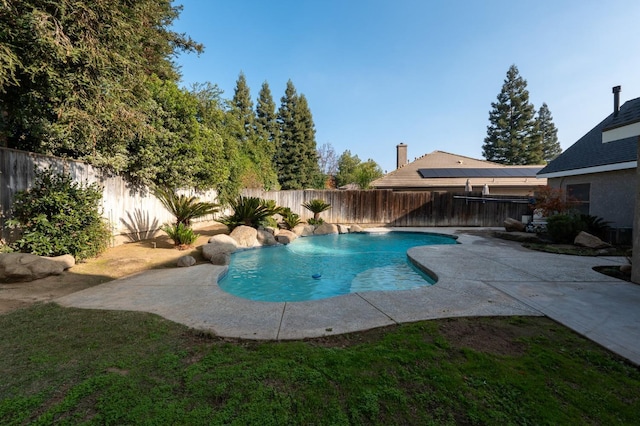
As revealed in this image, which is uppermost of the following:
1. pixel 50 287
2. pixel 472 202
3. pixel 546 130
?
pixel 546 130

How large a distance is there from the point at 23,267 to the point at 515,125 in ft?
152

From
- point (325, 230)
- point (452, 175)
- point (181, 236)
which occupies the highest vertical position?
point (452, 175)

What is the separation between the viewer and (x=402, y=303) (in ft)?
11.7

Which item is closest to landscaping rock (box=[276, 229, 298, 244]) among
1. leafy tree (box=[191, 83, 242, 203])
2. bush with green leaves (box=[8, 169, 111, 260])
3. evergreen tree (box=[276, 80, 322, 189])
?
leafy tree (box=[191, 83, 242, 203])

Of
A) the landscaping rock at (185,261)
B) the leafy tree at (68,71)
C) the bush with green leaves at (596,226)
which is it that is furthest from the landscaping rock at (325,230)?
the bush with green leaves at (596,226)

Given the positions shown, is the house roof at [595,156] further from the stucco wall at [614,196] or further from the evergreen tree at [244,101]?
the evergreen tree at [244,101]

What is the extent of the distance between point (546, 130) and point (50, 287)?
59.3m

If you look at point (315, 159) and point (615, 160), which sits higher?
point (315, 159)

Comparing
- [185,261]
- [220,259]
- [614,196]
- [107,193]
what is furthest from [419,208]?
[107,193]

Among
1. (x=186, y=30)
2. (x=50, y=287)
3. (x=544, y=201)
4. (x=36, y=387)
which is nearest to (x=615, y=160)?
(x=544, y=201)

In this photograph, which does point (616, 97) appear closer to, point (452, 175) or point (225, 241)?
point (452, 175)

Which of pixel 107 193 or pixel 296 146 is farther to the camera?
pixel 296 146

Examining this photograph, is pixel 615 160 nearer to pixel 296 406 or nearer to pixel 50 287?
pixel 296 406

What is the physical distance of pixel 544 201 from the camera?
34.5ft
